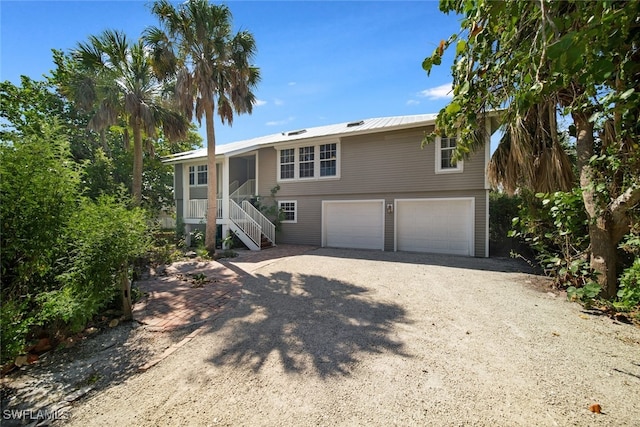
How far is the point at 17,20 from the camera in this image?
465 cm

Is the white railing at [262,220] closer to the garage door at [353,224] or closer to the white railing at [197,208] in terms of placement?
the white railing at [197,208]

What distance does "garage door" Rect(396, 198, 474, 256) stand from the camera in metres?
10.5

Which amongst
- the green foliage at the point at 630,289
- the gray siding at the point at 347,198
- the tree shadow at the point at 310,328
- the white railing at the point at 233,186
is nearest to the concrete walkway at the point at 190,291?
the tree shadow at the point at 310,328

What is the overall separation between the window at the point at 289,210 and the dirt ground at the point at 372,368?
823 cm

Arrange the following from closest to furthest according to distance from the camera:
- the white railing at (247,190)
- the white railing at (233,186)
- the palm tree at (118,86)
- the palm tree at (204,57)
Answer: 1. the palm tree at (204,57)
2. the palm tree at (118,86)
3. the white railing at (247,190)
4. the white railing at (233,186)

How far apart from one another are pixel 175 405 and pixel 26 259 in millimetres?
2710

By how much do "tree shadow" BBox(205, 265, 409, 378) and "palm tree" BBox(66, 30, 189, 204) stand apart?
8.03 m

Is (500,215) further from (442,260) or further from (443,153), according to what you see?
(442,260)

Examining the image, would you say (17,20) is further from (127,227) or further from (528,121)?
(528,121)

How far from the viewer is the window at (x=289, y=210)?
1363 cm

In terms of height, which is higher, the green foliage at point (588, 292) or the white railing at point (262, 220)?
the white railing at point (262, 220)

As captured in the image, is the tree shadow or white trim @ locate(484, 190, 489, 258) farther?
white trim @ locate(484, 190, 489, 258)

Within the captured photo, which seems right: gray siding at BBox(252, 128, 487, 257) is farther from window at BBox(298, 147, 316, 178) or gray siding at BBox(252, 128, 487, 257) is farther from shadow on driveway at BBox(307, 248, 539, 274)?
shadow on driveway at BBox(307, 248, 539, 274)

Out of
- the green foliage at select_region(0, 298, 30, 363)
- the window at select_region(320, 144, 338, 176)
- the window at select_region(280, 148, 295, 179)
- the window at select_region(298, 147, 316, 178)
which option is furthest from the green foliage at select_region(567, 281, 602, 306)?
the window at select_region(280, 148, 295, 179)
